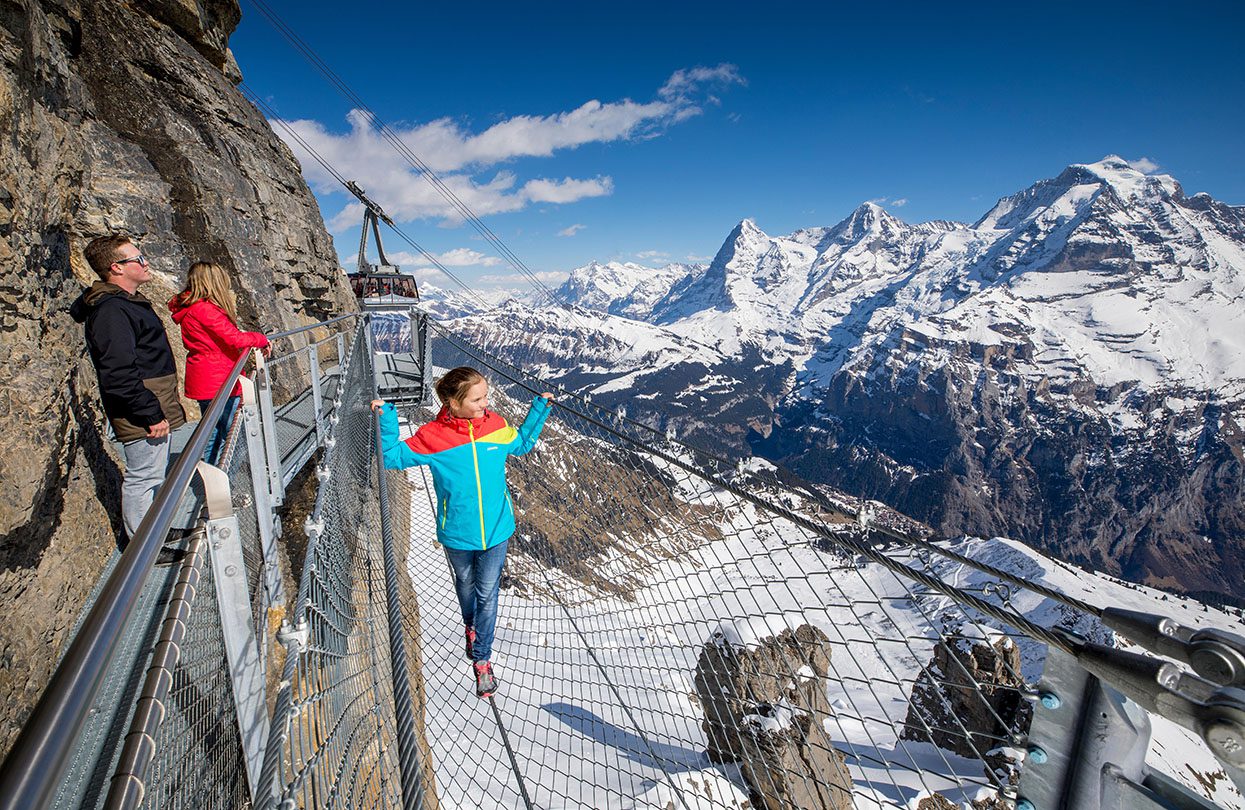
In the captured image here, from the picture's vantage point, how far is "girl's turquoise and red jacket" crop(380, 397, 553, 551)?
150 inches

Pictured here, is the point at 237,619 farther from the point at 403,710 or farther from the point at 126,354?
the point at 126,354

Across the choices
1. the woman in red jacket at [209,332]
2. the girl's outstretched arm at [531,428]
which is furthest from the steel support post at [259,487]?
the girl's outstretched arm at [531,428]

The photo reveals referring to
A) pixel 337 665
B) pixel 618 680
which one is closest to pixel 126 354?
pixel 337 665

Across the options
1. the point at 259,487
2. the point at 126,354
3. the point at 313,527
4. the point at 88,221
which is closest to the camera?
the point at 313,527

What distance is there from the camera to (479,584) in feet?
13.7

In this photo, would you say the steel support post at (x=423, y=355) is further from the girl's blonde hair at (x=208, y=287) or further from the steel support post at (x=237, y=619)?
the steel support post at (x=237, y=619)

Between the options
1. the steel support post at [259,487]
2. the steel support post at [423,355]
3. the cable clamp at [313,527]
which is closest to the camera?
the cable clamp at [313,527]

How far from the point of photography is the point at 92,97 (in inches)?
322

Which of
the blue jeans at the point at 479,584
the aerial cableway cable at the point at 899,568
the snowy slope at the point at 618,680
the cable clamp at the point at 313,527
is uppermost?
the aerial cableway cable at the point at 899,568

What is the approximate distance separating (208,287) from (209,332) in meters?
0.38

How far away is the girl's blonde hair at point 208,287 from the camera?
173 inches

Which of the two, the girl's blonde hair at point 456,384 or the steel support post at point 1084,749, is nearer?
the steel support post at point 1084,749

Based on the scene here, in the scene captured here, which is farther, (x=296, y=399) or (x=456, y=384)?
(x=296, y=399)

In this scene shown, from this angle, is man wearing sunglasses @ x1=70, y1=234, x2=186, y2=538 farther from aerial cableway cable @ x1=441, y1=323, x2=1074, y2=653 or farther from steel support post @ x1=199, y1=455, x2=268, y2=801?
aerial cableway cable @ x1=441, y1=323, x2=1074, y2=653
